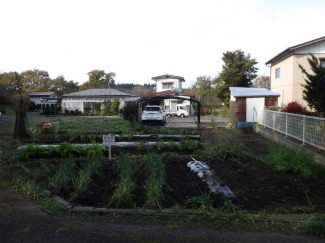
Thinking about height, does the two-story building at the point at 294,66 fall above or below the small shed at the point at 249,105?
above

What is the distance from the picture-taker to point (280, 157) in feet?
25.0

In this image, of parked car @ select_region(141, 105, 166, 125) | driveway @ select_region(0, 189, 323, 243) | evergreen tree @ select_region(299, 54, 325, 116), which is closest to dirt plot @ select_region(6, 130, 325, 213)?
driveway @ select_region(0, 189, 323, 243)

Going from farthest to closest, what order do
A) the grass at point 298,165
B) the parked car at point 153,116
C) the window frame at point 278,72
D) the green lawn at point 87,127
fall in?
the window frame at point 278,72 < the parked car at point 153,116 < the green lawn at point 87,127 < the grass at point 298,165

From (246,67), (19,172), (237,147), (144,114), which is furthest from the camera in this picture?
(246,67)

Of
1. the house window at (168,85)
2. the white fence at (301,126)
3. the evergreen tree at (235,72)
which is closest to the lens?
the white fence at (301,126)

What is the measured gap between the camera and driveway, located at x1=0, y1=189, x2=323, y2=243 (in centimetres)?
414

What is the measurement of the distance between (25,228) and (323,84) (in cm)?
1105

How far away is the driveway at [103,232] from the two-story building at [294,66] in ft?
56.7

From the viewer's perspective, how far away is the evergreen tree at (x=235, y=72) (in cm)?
3988

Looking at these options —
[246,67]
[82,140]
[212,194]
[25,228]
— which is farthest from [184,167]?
[246,67]

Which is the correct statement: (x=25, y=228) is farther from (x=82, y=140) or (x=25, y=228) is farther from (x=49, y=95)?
(x=49, y=95)

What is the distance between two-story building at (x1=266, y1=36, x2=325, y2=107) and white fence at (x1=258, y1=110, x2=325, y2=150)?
622 cm

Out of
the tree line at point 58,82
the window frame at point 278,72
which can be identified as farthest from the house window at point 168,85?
the window frame at point 278,72

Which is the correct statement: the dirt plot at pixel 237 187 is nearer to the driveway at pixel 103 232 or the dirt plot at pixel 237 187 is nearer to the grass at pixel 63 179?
the grass at pixel 63 179
